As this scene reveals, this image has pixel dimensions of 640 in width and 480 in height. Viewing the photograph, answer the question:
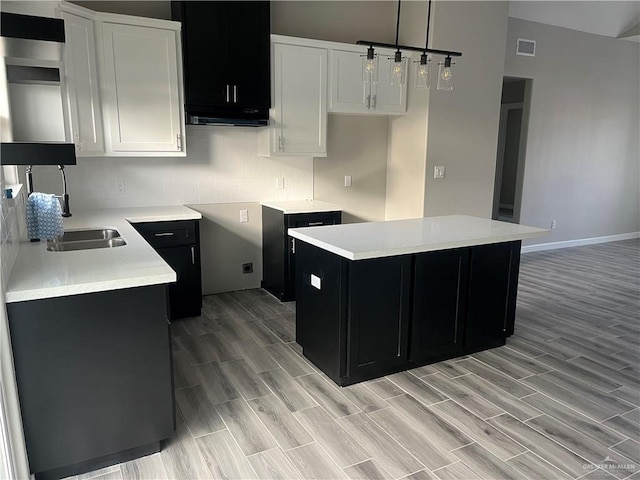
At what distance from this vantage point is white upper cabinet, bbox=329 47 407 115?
172 inches

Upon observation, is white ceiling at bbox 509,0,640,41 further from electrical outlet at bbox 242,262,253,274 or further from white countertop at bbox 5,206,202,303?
white countertop at bbox 5,206,202,303

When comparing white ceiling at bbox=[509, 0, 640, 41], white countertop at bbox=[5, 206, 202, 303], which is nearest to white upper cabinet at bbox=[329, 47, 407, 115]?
white ceiling at bbox=[509, 0, 640, 41]

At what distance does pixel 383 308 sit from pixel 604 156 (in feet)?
19.4

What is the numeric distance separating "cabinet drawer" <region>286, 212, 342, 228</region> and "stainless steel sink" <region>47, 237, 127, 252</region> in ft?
5.16

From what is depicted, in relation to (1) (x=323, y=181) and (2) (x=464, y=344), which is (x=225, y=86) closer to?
(1) (x=323, y=181)

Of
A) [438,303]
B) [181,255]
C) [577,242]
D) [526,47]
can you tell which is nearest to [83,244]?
[181,255]

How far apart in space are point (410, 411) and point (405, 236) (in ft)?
→ 3.45

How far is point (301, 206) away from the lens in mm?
4344

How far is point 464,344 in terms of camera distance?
128 inches

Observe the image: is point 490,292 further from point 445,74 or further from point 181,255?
point 181,255

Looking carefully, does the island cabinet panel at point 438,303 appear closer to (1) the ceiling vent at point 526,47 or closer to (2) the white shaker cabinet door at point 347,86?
(2) the white shaker cabinet door at point 347,86

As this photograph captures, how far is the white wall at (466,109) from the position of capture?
4.52 m

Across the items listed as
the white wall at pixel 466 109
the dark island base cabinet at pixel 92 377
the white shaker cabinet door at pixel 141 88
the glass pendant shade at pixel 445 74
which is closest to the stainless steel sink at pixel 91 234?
the white shaker cabinet door at pixel 141 88

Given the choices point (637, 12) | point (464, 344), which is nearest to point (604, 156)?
point (637, 12)
